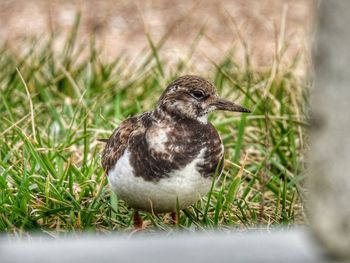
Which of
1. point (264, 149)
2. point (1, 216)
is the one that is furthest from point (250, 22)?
point (1, 216)

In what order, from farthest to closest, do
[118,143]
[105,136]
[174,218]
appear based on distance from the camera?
[105,136]
[174,218]
[118,143]

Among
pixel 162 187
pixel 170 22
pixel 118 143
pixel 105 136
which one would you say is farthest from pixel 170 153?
pixel 170 22

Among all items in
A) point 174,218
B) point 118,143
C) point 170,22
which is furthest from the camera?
point 170,22

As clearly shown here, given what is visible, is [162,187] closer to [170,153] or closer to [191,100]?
[170,153]

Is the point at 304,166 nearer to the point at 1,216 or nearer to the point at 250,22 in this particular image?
the point at 1,216

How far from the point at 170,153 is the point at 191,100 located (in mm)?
372

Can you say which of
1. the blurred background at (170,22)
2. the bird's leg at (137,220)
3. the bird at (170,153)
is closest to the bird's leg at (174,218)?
the bird at (170,153)

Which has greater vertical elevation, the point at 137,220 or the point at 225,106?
the point at 225,106

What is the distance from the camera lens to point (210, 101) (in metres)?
4.03

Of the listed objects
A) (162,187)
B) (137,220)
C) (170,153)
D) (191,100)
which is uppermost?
(191,100)

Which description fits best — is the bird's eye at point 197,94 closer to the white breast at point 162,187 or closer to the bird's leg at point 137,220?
the white breast at point 162,187

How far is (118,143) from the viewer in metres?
3.95

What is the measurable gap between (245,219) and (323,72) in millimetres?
2227

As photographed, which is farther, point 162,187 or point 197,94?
point 197,94
